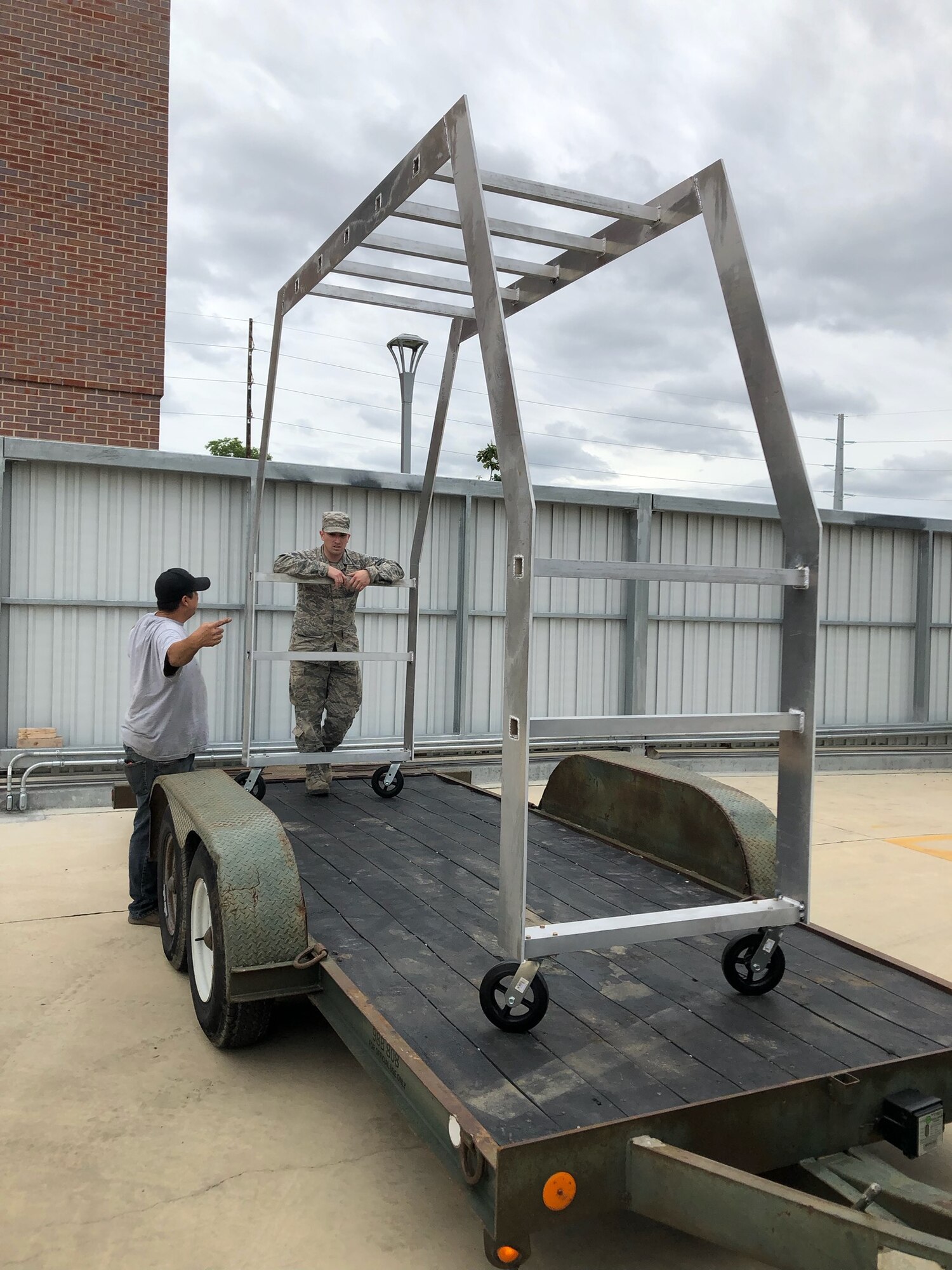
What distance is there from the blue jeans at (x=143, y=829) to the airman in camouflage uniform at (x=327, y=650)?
1.18 metres

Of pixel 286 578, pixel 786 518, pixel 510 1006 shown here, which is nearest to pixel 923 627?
pixel 286 578

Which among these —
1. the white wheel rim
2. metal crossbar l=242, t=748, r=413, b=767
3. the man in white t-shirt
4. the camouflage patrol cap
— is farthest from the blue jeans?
the camouflage patrol cap

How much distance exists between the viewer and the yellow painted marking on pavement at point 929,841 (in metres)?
7.01

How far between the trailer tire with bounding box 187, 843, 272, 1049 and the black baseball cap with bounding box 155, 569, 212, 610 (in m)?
1.48

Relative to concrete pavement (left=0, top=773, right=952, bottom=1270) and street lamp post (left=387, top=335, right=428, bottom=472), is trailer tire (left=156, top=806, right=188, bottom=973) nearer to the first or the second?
concrete pavement (left=0, top=773, right=952, bottom=1270)

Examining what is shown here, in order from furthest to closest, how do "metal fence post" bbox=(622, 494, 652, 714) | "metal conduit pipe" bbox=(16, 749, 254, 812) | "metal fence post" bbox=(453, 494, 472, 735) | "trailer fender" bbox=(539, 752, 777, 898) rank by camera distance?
"metal fence post" bbox=(622, 494, 652, 714) < "metal fence post" bbox=(453, 494, 472, 735) < "metal conduit pipe" bbox=(16, 749, 254, 812) < "trailer fender" bbox=(539, 752, 777, 898)

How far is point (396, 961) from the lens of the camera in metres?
3.27

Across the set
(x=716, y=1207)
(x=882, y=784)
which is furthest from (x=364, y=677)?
(x=716, y=1207)

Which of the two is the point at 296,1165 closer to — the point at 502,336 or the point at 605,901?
the point at 605,901

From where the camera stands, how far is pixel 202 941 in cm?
376

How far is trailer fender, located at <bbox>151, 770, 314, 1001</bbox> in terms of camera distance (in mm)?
3164

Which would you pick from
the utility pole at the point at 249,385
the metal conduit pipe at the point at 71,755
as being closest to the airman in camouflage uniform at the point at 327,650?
the metal conduit pipe at the point at 71,755

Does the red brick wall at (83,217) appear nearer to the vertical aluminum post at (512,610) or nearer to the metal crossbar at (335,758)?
the metal crossbar at (335,758)

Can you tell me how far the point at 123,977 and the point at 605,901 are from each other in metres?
2.03
